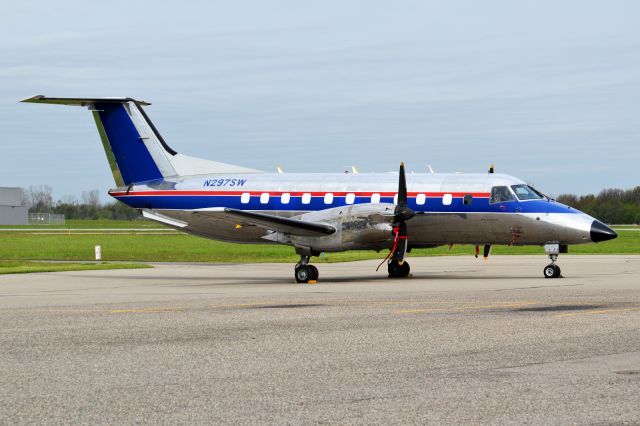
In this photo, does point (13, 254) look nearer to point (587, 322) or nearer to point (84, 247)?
point (84, 247)

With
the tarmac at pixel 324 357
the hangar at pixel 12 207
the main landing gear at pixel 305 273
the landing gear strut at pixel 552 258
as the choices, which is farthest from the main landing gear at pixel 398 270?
the hangar at pixel 12 207

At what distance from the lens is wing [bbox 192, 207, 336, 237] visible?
28.6 m

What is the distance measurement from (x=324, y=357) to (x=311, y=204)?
19.7 metres

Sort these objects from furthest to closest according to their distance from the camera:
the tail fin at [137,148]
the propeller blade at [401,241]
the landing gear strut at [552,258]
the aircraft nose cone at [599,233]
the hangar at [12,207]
Result: the hangar at [12,207], the tail fin at [137,148], the landing gear strut at [552,258], the propeller blade at [401,241], the aircraft nose cone at [599,233]

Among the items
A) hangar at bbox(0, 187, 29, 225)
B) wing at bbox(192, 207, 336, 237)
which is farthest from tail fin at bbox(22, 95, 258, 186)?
hangar at bbox(0, 187, 29, 225)

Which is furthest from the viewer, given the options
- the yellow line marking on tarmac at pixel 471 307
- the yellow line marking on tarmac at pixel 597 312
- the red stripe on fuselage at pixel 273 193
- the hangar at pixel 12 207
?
the hangar at pixel 12 207

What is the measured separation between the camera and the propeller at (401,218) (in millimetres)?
29203

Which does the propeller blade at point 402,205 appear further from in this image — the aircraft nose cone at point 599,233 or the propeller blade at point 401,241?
the aircraft nose cone at point 599,233

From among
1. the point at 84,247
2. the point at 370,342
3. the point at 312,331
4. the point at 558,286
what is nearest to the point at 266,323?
the point at 312,331

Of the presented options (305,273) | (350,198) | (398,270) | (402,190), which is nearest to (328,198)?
(350,198)

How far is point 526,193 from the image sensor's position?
100.0 ft

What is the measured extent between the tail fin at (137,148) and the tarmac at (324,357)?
414 inches

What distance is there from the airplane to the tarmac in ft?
16.3

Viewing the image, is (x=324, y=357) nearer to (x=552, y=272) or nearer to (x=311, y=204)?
(x=552, y=272)
